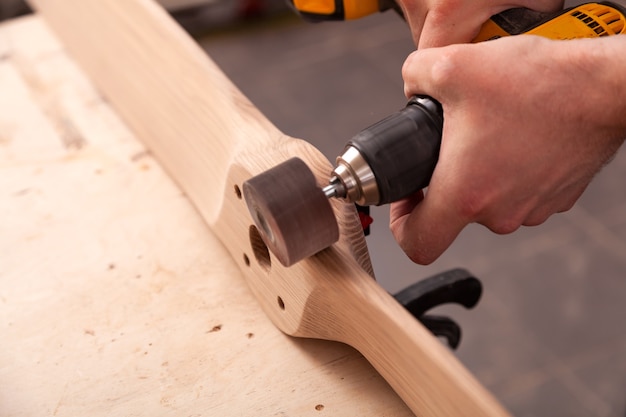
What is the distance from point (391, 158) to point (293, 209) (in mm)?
73

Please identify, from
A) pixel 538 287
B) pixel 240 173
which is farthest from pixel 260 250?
pixel 538 287

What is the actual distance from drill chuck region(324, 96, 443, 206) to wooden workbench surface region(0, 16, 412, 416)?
0.15 metres

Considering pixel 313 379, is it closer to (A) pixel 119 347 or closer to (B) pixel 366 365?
(B) pixel 366 365

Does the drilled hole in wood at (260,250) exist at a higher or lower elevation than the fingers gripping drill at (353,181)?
lower

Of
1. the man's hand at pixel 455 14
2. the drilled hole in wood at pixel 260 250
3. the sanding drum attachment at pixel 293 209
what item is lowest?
the drilled hole in wood at pixel 260 250

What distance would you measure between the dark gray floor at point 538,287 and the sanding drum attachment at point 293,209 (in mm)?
466

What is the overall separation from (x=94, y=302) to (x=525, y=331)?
38.7 inches

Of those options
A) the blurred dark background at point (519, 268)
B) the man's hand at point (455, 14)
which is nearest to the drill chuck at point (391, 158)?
the man's hand at point (455, 14)

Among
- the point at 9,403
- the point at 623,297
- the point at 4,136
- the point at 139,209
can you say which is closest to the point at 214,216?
the point at 139,209

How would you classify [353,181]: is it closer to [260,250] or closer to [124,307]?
[260,250]

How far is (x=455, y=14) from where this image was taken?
1.85 ft

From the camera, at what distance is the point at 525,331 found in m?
1.36

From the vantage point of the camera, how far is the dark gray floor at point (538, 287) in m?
1.28

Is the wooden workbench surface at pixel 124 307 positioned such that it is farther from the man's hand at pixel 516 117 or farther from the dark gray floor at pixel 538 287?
the dark gray floor at pixel 538 287
